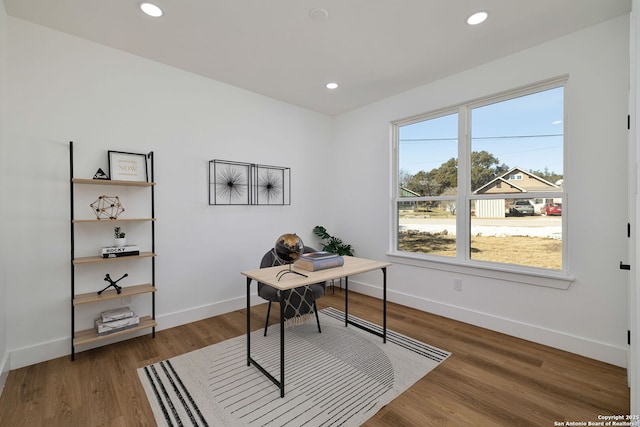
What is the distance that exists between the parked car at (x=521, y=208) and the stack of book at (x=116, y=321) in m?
3.75

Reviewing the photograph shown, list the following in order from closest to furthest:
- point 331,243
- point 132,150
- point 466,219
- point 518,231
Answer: point 132,150 < point 518,231 < point 466,219 < point 331,243

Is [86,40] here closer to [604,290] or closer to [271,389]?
[271,389]

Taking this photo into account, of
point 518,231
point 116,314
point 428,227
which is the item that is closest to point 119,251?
point 116,314

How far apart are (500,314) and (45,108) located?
4.53m

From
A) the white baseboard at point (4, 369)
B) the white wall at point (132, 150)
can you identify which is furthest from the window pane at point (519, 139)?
the white baseboard at point (4, 369)

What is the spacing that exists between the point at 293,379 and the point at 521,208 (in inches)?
104

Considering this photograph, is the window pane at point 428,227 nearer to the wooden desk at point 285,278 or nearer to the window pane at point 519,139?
the window pane at point 519,139

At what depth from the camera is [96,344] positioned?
2604mm

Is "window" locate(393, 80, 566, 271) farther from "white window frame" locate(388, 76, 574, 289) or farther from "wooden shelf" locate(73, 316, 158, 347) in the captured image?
"wooden shelf" locate(73, 316, 158, 347)

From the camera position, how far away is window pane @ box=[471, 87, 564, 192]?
2.70m

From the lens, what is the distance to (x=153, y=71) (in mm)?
2953


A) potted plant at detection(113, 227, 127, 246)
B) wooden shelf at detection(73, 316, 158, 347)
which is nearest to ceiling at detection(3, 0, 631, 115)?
potted plant at detection(113, 227, 127, 246)

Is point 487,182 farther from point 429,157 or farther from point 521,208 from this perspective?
point 429,157

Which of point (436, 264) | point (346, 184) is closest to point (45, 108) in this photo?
point (346, 184)
